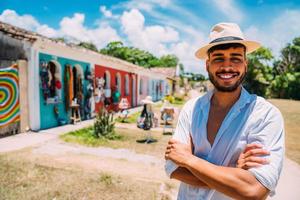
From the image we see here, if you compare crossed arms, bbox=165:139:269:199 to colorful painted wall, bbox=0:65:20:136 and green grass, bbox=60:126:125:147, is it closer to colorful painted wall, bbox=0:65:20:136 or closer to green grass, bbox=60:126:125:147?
green grass, bbox=60:126:125:147

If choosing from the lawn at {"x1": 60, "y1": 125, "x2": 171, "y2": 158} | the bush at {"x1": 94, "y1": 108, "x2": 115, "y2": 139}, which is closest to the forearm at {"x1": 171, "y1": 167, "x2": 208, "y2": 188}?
the lawn at {"x1": 60, "y1": 125, "x2": 171, "y2": 158}

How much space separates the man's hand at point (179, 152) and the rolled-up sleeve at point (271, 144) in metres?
0.36

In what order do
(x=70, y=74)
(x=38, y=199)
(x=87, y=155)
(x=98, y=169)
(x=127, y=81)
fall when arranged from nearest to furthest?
(x=38, y=199) → (x=98, y=169) → (x=87, y=155) → (x=70, y=74) → (x=127, y=81)

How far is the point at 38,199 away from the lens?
12.8 feet

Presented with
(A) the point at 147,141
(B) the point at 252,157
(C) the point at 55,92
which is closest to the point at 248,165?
(B) the point at 252,157

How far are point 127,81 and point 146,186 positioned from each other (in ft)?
45.8

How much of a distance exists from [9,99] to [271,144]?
804 centimetres

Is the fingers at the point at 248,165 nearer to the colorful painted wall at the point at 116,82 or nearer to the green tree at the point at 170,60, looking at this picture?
the colorful painted wall at the point at 116,82

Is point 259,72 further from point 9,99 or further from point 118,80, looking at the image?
point 9,99

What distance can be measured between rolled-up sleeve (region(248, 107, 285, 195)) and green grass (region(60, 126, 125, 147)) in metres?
6.56

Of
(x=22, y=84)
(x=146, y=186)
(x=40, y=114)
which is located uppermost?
(x=22, y=84)

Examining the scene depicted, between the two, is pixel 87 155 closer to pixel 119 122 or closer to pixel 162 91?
pixel 119 122

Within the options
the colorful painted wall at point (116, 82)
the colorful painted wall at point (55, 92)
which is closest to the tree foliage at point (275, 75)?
the colorful painted wall at point (116, 82)

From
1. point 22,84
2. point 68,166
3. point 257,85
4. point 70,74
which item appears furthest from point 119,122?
point 257,85
